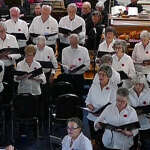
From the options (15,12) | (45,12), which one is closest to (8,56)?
(15,12)

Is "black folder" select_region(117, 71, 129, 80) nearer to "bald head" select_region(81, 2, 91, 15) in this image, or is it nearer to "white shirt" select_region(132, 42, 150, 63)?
"white shirt" select_region(132, 42, 150, 63)

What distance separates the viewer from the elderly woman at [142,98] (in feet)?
22.3

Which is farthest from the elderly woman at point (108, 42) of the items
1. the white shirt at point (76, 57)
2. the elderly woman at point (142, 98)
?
the elderly woman at point (142, 98)

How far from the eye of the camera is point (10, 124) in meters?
8.08

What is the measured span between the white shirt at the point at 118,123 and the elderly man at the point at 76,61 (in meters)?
2.15

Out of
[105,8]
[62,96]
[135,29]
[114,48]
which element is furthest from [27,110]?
[105,8]

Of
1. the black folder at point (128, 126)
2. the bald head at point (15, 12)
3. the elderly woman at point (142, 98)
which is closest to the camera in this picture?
the black folder at point (128, 126)

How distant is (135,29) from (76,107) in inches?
166

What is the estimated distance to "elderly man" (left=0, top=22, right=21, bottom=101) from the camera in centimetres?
831

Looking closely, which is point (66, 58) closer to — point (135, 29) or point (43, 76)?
point (43, 76)

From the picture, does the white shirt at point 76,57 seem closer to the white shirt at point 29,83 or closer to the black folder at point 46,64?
the black folder at point 46,64

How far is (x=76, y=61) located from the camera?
8.66 meters

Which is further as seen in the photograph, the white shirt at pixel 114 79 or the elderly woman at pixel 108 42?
the elderly woman at pixel 108 42

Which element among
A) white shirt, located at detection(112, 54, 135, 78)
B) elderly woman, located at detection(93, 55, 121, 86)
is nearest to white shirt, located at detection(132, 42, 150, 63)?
white shirt, located at detection(112, 54, 135, 78)
